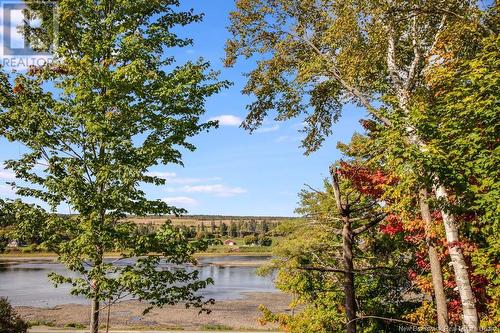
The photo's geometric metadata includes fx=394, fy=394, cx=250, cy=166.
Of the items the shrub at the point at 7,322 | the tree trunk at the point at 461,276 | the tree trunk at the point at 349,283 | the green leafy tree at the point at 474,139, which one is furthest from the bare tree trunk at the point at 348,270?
the shrub at the point at 7,322

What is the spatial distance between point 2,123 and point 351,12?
28.5ft

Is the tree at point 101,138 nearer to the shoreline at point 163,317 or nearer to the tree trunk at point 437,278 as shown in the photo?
the tree trunk at point 437,278

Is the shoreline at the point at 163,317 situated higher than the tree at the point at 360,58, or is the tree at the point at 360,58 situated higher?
the tree at the point at 360,58

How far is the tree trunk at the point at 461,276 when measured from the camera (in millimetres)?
8203

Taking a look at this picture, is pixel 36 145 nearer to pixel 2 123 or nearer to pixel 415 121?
pixel 2 123

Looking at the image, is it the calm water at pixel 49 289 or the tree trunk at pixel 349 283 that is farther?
the calm water at pixel 49 289

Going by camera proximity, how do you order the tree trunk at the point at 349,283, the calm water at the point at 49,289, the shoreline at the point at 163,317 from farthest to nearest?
the calm water at the point at 49,289 < the shoreline at the point at 163,317 < the tree trunk at the point at 349,283

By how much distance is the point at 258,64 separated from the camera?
1285cm

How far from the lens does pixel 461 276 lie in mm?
8531

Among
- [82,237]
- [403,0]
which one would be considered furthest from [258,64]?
[82,237]

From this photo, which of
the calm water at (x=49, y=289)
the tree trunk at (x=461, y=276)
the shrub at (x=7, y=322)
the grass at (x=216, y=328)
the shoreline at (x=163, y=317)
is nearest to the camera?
the tree trunk at (x=461, y=276)

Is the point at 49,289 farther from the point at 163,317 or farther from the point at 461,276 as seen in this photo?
the point at 461,276

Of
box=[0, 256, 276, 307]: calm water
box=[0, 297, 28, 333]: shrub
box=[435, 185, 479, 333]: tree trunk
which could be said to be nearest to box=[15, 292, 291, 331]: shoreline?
box=[0, 256, 276, 307]: calm water

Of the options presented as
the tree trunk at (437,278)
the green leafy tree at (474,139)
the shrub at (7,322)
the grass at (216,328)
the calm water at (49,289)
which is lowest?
the calm water at (49,289)
